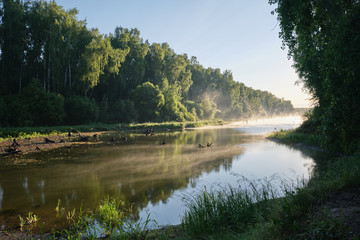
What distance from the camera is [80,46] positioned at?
53.3 metres

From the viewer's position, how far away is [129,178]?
14.4 metres

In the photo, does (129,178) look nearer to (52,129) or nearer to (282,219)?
(282,219)

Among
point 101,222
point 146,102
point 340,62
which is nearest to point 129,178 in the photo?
point 101,222

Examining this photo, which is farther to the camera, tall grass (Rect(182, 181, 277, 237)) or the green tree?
the green tree

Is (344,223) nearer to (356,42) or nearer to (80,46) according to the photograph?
(356,42)

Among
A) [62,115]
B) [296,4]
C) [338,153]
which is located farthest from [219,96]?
[296,4]

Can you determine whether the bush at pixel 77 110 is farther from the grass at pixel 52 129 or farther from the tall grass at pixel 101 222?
the tall grass at pixel 101 222

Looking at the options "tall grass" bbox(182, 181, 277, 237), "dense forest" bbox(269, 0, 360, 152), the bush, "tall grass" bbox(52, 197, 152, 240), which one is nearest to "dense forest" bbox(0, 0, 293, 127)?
the bush

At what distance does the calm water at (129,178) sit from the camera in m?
10.0

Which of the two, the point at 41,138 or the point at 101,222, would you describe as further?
the point at 41,138

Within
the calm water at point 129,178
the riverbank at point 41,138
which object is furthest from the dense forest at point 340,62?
the riverbank at point 41,138

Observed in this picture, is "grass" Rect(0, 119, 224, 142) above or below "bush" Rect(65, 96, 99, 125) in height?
below

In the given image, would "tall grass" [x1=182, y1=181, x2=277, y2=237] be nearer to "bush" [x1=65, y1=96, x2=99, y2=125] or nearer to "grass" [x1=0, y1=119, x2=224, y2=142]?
"grass" [x1=0, y1=119, x2=224, y2=142]

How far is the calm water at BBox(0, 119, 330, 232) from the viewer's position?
32.8 feet
